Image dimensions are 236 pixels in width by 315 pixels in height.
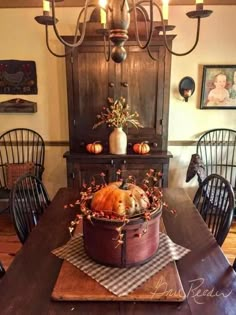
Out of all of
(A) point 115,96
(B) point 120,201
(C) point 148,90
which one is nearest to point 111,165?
(A) point 115,96

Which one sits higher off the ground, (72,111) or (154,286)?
(72,111)

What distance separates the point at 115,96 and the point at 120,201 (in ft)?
6.61

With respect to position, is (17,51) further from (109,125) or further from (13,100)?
(109,125)

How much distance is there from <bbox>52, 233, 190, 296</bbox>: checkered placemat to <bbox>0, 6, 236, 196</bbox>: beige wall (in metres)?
2.25

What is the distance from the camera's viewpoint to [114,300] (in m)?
0.98

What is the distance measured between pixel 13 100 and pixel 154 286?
2.94m

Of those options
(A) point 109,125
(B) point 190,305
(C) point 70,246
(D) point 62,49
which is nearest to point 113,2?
(C) point 70,246

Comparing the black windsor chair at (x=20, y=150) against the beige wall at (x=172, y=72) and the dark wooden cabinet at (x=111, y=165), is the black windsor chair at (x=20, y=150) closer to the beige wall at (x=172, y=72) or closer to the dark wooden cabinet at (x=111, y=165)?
the beige wall at (x=172, y=72)

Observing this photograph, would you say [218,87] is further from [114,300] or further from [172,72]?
[114,300]

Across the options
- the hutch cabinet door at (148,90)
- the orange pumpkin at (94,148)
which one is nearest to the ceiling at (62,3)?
the hutch cabinet door at (148,90)

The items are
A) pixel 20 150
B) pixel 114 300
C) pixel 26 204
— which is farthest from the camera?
pixel 20 150

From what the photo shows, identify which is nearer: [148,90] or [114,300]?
[114,300]

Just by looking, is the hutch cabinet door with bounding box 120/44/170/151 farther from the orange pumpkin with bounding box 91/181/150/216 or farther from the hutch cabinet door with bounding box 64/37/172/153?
the orange pumpkin with bounding box 91/181/150/216

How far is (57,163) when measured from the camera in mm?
3557
